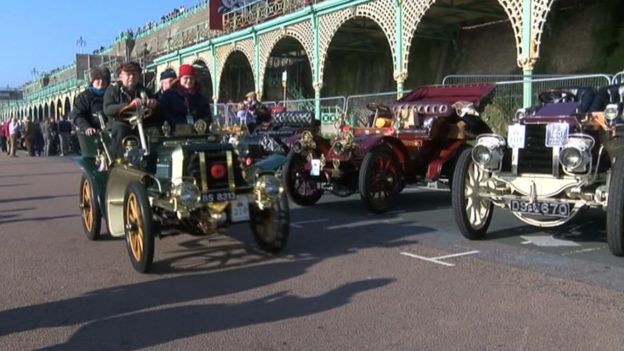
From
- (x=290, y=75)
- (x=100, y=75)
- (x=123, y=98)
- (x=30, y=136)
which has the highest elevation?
(x=290, y=75)

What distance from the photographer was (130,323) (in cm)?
429

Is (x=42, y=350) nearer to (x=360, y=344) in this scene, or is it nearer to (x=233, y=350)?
(x=233, y=350)

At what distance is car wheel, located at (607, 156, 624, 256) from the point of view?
547 centimetres

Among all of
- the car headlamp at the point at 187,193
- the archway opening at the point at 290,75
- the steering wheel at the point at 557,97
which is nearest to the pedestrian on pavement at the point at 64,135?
the archway opening at the point at 290,75

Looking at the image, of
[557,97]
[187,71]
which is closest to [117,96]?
[187,71]

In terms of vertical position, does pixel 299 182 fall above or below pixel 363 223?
above

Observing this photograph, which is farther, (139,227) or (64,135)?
(64,135)

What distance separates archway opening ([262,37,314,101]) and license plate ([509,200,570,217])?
1029 inches

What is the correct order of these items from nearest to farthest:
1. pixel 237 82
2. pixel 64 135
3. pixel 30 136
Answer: pixel 64 135, pixel 30 136, pixel 237 82

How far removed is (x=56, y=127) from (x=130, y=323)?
26.4 m

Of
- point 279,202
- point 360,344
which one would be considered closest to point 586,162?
point 279,202

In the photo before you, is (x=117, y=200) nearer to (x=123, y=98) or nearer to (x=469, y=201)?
(x=123, y=98)

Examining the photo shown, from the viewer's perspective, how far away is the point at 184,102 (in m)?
6.98

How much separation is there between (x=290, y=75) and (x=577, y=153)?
98.3 ft
